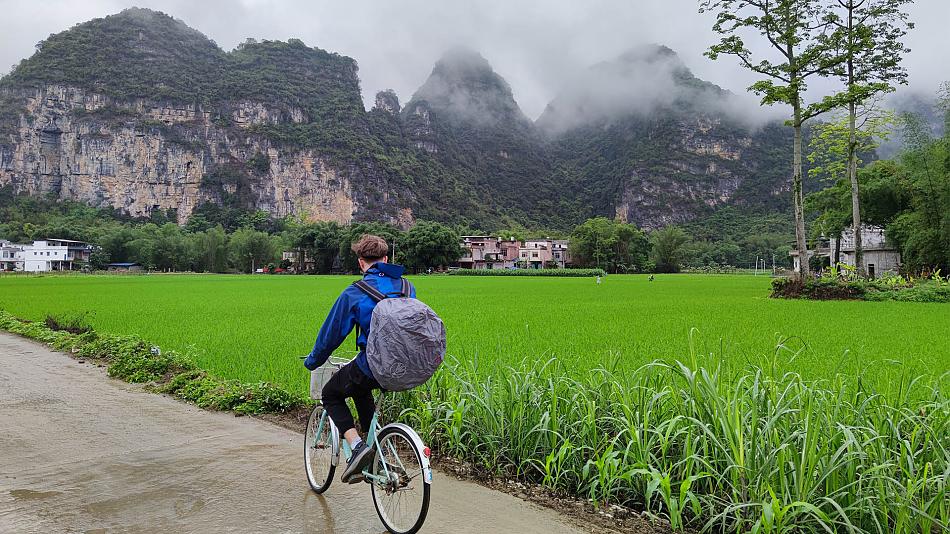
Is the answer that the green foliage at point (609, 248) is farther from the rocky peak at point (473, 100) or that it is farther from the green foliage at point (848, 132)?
the rocky peak at point (473, 100)

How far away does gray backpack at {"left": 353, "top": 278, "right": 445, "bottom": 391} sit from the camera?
2.56 metres

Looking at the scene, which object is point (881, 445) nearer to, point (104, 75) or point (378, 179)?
point (378, 179)

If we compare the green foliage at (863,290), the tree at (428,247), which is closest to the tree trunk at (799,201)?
the green foliage at (863,290)

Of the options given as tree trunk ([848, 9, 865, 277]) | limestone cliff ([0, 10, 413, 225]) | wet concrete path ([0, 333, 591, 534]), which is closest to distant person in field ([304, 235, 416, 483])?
wet concrete path ([0, 333, 591, 534])

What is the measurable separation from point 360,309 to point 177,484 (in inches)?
78.5

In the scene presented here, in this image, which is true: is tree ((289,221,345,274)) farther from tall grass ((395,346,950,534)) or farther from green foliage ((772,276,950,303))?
tall grass ((395,346,950,534))

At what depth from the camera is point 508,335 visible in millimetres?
10391

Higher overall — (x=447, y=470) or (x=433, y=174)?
(x=433, y=174)

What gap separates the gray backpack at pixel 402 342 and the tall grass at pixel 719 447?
123cm

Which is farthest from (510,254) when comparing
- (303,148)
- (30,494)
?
(30,494)

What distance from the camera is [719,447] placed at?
9.64 feet

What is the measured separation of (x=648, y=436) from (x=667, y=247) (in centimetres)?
8100

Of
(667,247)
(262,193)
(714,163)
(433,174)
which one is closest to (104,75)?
(262,193)

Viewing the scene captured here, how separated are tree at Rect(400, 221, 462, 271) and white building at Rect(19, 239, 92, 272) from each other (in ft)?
155
